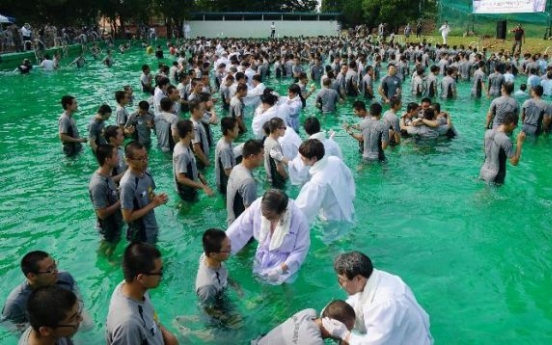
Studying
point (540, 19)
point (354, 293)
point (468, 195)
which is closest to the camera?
point (354, 293)

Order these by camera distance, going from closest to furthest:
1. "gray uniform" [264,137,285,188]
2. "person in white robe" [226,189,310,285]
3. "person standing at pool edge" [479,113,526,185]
Answer: "person in white robe" [226,189,310,285] < "gray uniform" [264,137,285,188] < "person standing at pool edge" [479,113,526,185]

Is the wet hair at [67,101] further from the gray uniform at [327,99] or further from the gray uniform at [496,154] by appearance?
the gray uniform at [327,99]

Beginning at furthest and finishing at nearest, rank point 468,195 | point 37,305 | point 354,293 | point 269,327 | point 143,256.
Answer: point 468,195
point 269,327
point 354,293
point 143,256
point 37,305

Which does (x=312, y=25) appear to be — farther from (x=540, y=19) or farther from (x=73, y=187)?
(x=73, y=187)

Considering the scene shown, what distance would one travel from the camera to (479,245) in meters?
6.46

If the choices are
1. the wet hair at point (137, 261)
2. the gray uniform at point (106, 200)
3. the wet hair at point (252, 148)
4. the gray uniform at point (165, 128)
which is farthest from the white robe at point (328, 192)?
the gray uniform at point (165, 128)

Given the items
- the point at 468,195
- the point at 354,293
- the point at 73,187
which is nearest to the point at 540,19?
the point at 468,195

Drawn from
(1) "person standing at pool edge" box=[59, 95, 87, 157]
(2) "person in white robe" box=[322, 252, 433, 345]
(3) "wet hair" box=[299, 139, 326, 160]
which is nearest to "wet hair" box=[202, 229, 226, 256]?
(2) "person in white robe" box=[322, 252, 433, 345]

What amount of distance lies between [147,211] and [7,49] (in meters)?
28.1

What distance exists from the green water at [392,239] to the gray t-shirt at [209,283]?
637 mm

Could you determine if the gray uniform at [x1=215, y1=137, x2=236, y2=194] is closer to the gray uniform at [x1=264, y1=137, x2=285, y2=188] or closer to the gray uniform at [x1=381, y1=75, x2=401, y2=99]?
the gray uniform at [x1=264, y1=137, x2=285, y2=188]

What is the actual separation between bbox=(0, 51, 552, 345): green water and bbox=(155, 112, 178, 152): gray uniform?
16.6 inches

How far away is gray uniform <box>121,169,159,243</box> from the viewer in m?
4.94

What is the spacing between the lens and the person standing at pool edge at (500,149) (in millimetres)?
7004
